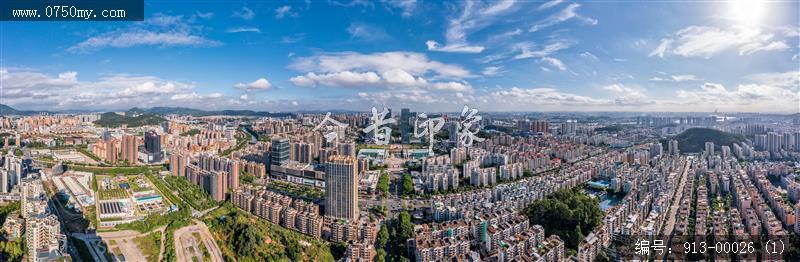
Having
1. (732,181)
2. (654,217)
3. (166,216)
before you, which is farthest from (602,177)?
(166,216)

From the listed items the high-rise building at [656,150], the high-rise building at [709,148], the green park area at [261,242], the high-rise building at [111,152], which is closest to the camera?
the green park area at [261,242]

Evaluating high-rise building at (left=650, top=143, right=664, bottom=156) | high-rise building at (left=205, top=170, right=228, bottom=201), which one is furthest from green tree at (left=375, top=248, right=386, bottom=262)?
high-rise building at (left=650, top=143, right=664, bottom=156)

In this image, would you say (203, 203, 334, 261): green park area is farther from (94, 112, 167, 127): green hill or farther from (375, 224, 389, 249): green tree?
(94, 112, 167, 127): green hill

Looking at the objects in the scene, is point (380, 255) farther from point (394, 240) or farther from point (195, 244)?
point (195, 244)

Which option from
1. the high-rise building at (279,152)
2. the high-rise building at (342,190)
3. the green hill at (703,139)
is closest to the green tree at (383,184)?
the high-rise building at (342,190)

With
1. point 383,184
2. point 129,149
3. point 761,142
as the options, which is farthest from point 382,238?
point 761,142

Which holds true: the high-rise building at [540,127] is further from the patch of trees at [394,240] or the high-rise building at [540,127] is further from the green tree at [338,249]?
the green tree at [338,249]
